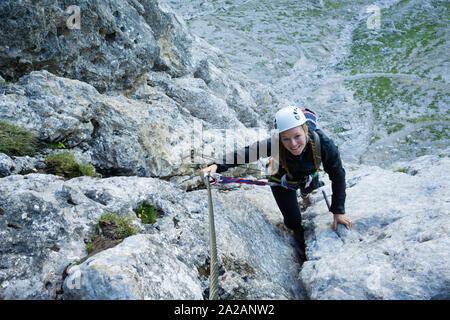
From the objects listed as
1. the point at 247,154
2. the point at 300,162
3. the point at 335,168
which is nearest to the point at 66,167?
the point at 247,154

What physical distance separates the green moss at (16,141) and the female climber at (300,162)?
12.7ft

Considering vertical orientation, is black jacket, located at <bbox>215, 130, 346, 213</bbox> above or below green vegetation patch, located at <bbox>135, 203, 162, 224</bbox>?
above

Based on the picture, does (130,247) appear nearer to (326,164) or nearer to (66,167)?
(66,167)

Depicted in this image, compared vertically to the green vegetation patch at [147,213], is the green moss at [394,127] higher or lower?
higher

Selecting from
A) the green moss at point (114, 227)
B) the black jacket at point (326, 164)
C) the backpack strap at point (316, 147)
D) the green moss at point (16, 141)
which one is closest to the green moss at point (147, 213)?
the green moss at point (114, 227)

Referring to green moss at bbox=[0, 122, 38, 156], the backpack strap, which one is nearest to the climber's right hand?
the backpack strap

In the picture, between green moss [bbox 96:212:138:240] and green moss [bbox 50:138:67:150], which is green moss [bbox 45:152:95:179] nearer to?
green moss [bbox 50:138:67:150]

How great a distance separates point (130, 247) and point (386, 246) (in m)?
4.40

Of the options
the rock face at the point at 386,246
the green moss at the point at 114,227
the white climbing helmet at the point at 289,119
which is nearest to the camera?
the rock face at the point at 386,246

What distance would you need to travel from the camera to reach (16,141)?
5938 mm

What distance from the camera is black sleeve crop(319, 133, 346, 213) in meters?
5.70

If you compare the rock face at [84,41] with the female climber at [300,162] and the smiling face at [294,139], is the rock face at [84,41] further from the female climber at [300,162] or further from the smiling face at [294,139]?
the smiling face at [294,139]

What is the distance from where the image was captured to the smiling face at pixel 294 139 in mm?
5199
